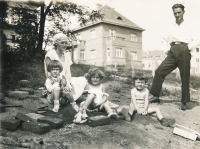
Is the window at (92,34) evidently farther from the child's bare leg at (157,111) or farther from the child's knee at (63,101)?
the child's bare leg at (157,111)

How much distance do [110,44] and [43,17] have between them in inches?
345

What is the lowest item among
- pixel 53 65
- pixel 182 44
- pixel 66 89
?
pixel 66 89

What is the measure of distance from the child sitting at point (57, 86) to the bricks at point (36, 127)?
2.22ft

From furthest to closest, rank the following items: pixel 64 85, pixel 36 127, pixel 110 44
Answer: pixel 110 44, pixel 64 85, pixel 36 127

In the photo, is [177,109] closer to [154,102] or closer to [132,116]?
[154,102]

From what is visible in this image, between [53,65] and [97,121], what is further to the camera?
[53,65]

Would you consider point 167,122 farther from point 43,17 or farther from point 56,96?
point 43,17

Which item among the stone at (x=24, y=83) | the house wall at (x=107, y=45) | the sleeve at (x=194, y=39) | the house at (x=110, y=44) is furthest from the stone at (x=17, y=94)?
the house at (x=110, y=44)

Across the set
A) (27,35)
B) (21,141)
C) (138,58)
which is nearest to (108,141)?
(21,141)

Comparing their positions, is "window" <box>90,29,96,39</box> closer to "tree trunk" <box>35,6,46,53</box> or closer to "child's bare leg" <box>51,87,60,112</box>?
"tree trunk" <box>35,6,46,53</box>

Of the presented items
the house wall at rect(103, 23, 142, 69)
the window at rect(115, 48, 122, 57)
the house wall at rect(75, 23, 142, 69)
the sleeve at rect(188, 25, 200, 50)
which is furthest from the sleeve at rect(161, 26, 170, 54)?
the window at rect(115, 48, 122, 57)

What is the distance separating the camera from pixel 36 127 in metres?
2.12

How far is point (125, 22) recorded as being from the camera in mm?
15539

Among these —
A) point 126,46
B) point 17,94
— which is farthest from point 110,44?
point 17,94
